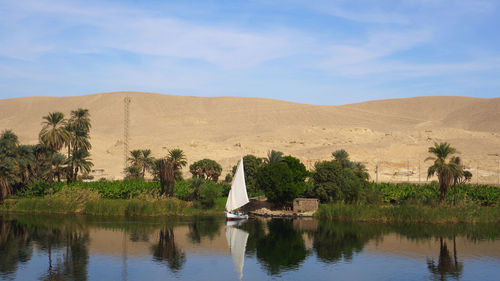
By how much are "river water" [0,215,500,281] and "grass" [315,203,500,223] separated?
71.2 inches

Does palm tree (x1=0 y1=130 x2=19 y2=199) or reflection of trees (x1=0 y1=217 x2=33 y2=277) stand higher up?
palm tree (x1=0 y1=130 x2=19 y2=199)

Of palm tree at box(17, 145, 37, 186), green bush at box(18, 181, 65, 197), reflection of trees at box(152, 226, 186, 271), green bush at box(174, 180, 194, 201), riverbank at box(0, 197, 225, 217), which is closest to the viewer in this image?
reflection of trees at box(152, 226, 186, 271)

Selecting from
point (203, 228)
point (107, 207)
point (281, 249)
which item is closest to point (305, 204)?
point (203, 228)

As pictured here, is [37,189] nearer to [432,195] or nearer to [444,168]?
[432,195]

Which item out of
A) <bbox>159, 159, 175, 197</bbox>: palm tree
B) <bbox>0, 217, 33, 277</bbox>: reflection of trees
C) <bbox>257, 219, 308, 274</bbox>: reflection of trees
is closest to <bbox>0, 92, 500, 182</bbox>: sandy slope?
<bbox>159, 159, 175, 197</bbox>: palm tree

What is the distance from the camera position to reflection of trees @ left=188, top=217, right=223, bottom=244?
44.4 m

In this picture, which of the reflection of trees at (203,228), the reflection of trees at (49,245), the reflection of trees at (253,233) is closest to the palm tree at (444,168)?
the reflection of trees at (253,233)

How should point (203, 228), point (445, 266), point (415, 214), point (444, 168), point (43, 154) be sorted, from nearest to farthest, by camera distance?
point (445, 266) < point (203, 228) < point (415, 214) < point (444, 168) < point (43, 154)

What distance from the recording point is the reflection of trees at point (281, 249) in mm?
34688

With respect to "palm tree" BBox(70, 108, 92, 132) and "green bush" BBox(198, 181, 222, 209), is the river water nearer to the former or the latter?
"green bush" BBox(198, 181, 222, 209)

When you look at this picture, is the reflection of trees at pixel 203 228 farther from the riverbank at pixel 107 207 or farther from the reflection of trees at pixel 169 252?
the riverbank at pixel 107 207

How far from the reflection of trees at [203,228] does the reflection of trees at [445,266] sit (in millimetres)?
17104

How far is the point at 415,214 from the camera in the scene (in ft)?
168

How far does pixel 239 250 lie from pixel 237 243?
8.84 feet
